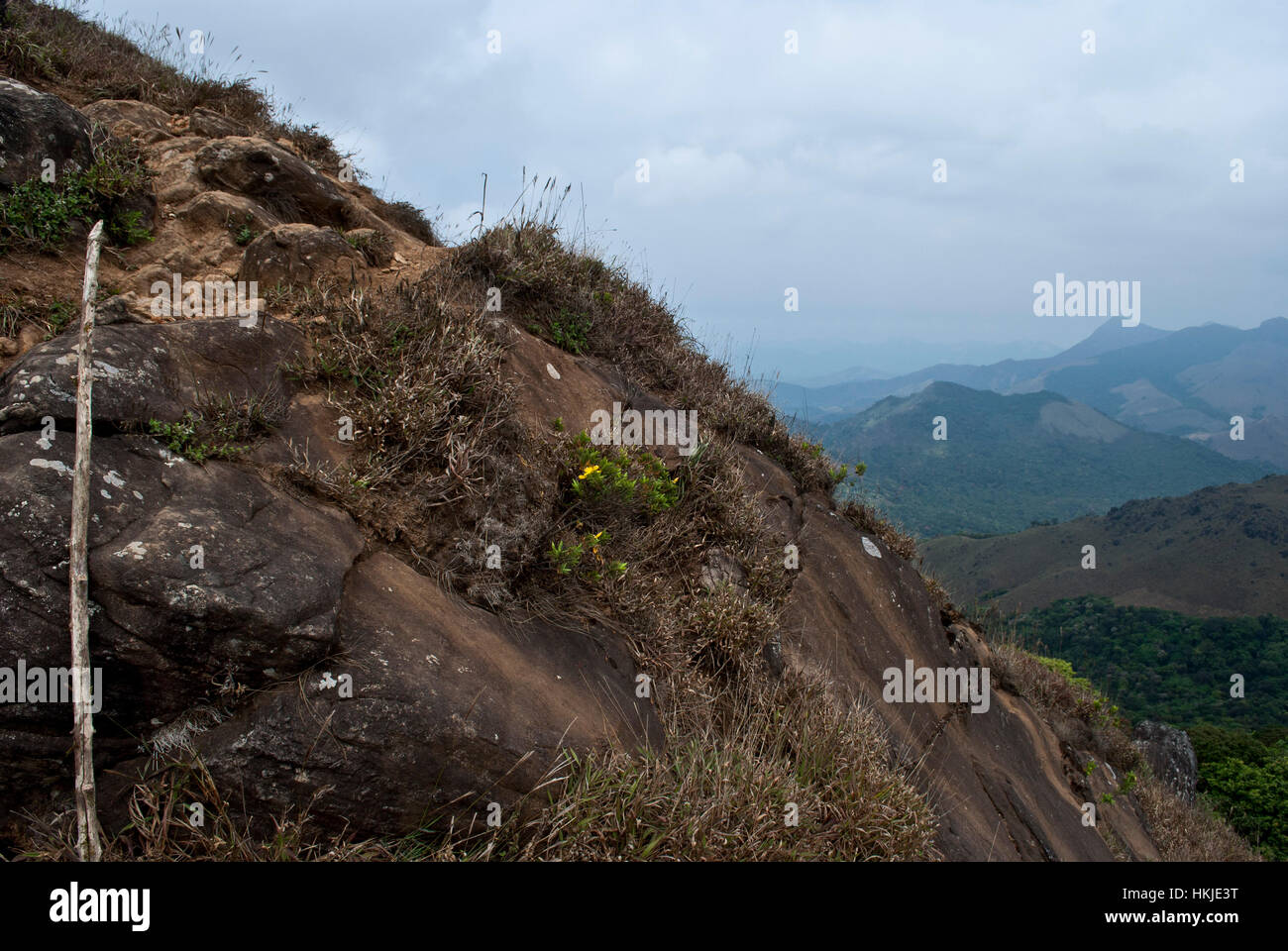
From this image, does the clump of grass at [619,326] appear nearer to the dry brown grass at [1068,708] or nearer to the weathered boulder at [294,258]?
the weathered boulder at [294,258]

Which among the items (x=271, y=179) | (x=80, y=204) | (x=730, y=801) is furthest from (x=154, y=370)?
(x=271, y=179)

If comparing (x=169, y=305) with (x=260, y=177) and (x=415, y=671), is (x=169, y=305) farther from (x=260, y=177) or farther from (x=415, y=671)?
(x=415, y=671)

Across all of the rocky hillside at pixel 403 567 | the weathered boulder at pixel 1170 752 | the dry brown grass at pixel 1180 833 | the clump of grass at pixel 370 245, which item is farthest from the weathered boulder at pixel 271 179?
the weathered boulder at pixel 1170 752

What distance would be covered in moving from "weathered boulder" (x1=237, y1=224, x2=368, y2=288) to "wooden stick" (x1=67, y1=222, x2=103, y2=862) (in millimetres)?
2455

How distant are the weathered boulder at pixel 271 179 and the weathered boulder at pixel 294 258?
1.36 m

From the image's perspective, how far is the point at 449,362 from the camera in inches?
186

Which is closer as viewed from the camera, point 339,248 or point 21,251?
point 21,251

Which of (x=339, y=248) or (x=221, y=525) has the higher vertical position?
(x=339, y=248)

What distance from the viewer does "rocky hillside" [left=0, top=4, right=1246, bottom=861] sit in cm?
295

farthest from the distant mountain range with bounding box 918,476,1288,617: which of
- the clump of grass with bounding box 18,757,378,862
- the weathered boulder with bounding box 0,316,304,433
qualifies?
the clump of grass with bounding box 18,757,378,862

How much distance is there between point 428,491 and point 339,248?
269 centimetres
